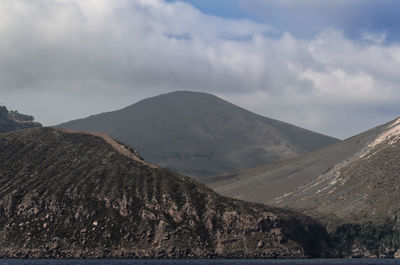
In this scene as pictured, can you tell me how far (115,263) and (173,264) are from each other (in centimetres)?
1476

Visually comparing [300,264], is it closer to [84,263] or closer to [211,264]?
[211,264]

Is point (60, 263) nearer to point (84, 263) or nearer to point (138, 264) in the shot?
point (84, 263)

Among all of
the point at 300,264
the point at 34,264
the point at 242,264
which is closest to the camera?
the point at 34,264

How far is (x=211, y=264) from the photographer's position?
592ft

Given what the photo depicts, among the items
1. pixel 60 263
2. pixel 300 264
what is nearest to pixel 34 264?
pixel 60 263

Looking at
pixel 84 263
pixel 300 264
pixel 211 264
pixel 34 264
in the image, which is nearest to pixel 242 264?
pixel 211 264

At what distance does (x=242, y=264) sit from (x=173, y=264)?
19.1m

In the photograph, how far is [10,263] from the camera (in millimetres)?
176000

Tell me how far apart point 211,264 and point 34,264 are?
143 feet

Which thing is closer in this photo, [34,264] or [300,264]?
[34,264]

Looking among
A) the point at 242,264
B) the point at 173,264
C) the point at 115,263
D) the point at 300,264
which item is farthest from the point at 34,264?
the point at 300,264

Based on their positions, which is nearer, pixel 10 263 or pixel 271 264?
pixel 10 263

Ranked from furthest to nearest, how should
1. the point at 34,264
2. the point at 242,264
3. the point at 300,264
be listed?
the point at 300,264, the point at 242,264, the point at 34,264

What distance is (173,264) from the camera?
177250mm
